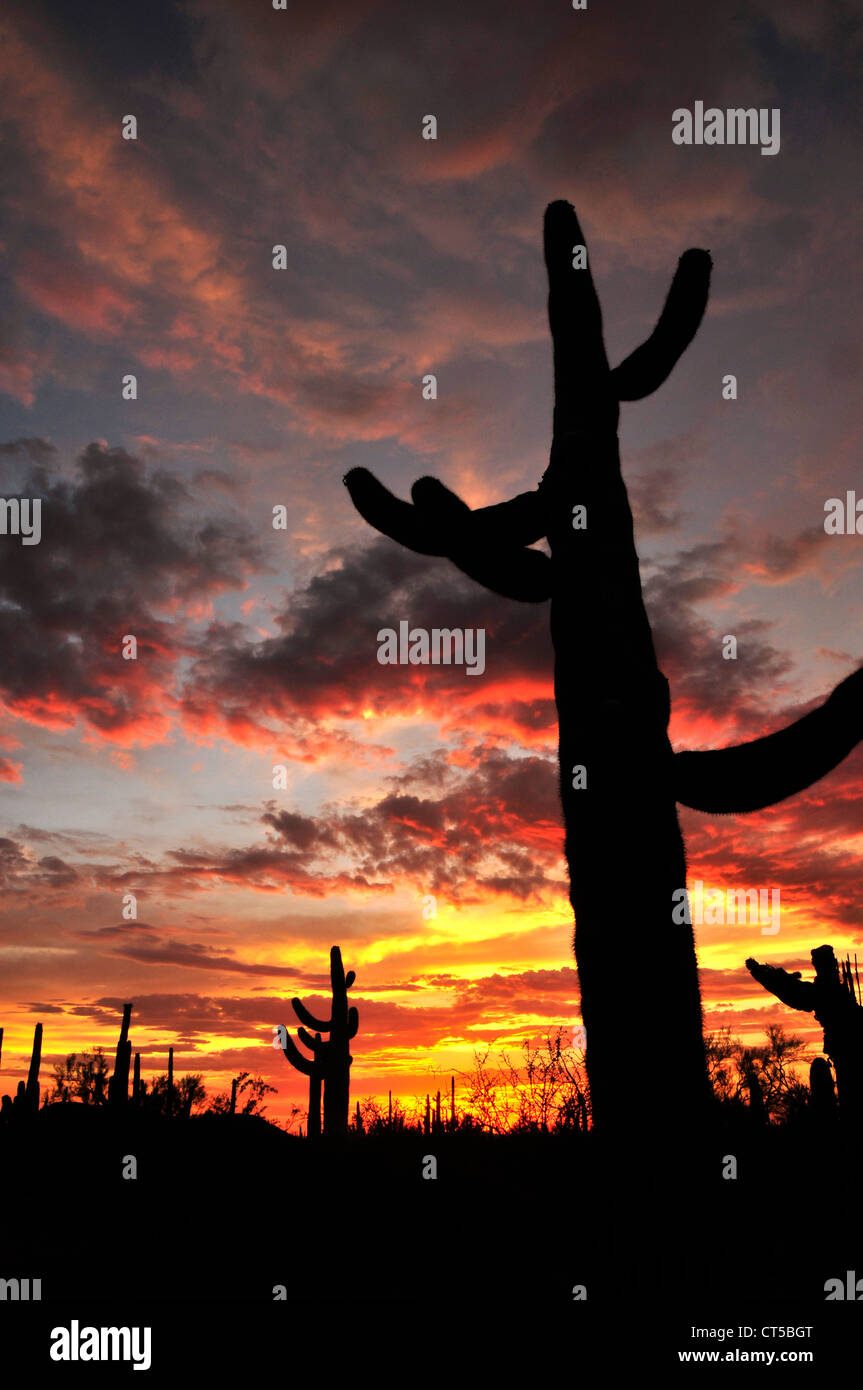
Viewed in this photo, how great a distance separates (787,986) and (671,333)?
9.63 m

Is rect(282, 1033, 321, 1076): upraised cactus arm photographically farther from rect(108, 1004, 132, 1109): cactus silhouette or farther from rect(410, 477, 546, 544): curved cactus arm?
rect(410, 477, 546, 544): curved cactus arm

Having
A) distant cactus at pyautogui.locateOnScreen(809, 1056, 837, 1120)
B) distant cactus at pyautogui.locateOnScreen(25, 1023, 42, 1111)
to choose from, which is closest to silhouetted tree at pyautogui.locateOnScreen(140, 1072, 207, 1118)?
distant cactus at pyautogui.locateOnScreen(25, 1023, 42, 1111)

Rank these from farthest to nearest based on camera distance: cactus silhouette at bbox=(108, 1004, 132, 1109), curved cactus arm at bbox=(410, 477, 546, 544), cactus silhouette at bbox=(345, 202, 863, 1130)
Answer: cactus silhouette at bbox=(108, 1004, 132, 1109) → curved cactus arm at bbox=(410, 477, 546, 544) → cactus silhouette at bbox=(345, 202, 863, 1130)

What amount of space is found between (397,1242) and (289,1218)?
5.50 ft

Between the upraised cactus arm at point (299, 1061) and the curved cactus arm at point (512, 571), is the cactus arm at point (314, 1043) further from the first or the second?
the curved cactus arm at point (512, 571)

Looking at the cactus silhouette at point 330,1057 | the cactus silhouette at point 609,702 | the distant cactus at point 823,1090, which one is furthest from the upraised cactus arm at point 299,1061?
the cactus silhouette at point 609,702

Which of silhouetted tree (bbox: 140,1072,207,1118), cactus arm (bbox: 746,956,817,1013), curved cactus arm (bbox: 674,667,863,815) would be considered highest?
curved cactus arm (bbox: 674,667,863,815)

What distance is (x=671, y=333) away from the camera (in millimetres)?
4258

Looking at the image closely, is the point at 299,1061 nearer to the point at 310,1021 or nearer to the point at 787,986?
the point at 310,1021

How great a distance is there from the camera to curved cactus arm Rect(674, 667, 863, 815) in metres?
3.30

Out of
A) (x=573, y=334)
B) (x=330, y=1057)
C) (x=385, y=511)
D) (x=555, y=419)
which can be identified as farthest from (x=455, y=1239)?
(x=330, y=1057)

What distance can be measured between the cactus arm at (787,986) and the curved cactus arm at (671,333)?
31.0ft
